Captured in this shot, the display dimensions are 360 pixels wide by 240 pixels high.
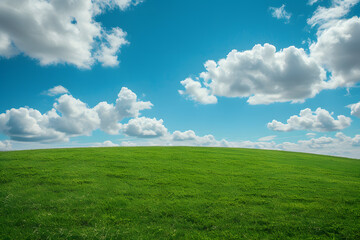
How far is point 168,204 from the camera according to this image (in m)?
10.6

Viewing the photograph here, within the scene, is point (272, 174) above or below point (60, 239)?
above

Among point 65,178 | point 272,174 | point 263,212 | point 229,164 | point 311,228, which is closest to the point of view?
point 311,228

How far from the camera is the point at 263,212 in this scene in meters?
9.95

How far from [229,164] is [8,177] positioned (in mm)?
18646

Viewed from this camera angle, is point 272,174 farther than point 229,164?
No

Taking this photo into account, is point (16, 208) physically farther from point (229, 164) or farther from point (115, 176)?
point (229, 164)

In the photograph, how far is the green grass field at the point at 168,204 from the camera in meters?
8.42

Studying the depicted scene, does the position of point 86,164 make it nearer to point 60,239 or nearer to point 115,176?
point 115,176

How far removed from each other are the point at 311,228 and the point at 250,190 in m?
4.44

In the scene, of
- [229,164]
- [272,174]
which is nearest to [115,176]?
[229,164]

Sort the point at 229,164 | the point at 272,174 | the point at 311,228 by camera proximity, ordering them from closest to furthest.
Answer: the point at 311,228, the point at 272,174, the point at 229,164

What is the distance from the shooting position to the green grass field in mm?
8422

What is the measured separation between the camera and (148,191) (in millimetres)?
12219

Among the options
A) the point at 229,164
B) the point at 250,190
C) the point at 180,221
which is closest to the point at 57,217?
the point at 180,221
